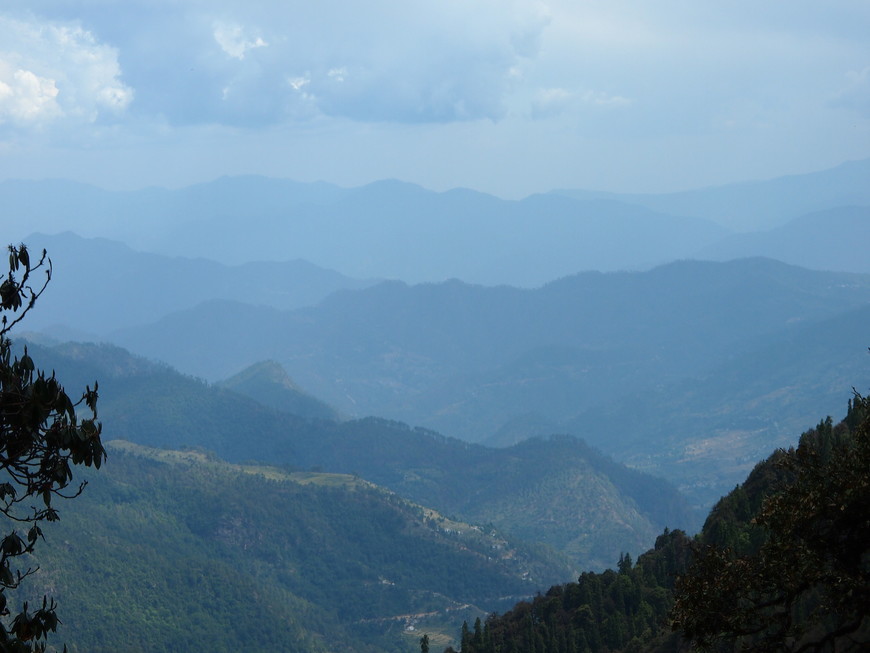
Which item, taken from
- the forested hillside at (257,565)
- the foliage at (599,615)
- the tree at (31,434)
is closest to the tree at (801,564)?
the tree at (31,434)

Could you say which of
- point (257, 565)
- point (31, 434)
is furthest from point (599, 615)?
point (257, 565)

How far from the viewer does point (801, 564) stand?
15711 millimetres

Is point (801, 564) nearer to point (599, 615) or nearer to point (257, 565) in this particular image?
point (599, 615)

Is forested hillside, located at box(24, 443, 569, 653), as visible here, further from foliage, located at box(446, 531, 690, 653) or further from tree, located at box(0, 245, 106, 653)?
tree, located at box(0, 245, 106, 653)

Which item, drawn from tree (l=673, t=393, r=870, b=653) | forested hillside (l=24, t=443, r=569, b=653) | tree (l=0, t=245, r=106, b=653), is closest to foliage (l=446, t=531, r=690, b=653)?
tree (l=673, t=393, r=870, b=653)

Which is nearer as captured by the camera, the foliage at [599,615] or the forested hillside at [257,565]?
the foliage at [599,615]

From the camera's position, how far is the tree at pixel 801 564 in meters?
15.1

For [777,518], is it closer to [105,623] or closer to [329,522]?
[105,623]

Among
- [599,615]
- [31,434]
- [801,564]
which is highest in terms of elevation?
[31,434]

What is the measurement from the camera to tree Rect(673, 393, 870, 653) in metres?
15.1

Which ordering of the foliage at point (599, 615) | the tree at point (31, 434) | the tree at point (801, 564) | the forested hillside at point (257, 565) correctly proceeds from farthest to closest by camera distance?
1. the forested hillside at point (257, 565)
2. the foliage at point (599, 615)
3. the tree at point (801, 564)
4. the tree at point (31, 434)

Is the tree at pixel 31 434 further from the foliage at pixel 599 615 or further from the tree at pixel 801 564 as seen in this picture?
the foliage at pixel 599 615

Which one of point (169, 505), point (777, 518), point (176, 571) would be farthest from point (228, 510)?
point (777, 518)

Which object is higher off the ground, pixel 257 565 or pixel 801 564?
pixel 257 565
